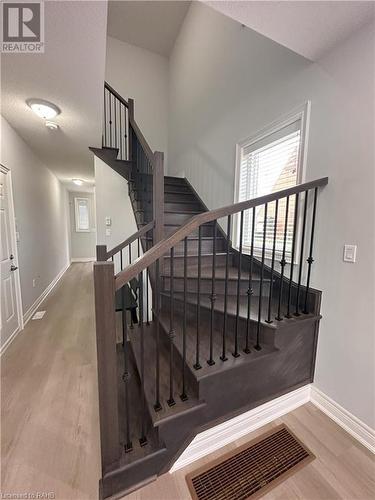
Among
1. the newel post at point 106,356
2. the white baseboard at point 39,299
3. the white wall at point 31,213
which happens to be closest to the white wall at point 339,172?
the newel post at point 106,356

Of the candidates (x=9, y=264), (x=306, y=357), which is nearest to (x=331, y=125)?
(x=306, y=357)

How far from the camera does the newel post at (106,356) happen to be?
0.98 meters

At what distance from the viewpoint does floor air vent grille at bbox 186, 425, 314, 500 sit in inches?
44.5

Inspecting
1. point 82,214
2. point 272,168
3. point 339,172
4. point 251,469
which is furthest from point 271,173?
point 82,214

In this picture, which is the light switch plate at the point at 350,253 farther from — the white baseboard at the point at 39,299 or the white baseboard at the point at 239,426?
the white baseboard at the point at 39,299

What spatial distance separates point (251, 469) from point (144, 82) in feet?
20.0

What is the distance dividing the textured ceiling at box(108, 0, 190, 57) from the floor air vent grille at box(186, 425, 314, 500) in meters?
6.07

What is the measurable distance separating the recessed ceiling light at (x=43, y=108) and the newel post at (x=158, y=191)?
3.95 ft

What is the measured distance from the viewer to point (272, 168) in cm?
216

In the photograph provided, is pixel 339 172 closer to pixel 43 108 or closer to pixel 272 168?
pixel 272 168

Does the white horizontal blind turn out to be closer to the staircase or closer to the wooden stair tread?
the staircase

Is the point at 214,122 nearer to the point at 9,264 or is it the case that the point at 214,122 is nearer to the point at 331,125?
the point at 331,125

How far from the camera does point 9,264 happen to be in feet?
8.70

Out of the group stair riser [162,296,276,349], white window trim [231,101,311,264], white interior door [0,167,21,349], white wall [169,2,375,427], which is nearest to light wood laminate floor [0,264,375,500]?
white wall [169,2,375,427]
